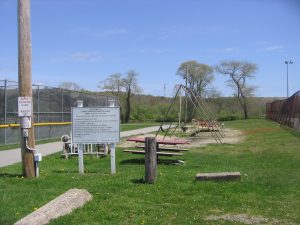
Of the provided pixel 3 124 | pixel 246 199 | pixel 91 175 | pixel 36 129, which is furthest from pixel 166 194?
pixel 36 129

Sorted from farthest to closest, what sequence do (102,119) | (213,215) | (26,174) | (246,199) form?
(102,119)
(26,174)
(246,199)
(213,215)

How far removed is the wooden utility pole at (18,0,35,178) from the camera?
10.6 m

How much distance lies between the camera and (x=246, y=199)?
804 cm

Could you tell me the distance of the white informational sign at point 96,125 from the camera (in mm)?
11484

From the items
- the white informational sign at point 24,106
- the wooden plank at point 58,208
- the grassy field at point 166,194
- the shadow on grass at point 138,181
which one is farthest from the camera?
the white informational sign at point 24,106

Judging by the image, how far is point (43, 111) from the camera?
2602cm

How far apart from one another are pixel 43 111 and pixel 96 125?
15108 millimetres

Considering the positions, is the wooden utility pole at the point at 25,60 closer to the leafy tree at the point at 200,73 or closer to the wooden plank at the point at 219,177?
the wooden plank at the point at 219,177

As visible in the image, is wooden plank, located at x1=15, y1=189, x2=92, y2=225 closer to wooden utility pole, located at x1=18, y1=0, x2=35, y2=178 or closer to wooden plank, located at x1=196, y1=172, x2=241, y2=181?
wooden plank, located at x1=196, y1=172, x2=241, y2=181

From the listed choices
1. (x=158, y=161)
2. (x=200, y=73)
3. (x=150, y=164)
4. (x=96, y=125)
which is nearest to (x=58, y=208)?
(x=150, y=164)

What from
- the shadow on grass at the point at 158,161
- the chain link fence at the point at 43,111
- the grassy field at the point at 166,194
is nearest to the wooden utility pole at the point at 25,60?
the grassy field at the point at 166,194

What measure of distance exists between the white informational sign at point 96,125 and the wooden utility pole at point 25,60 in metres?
1.30

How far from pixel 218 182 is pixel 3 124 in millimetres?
14467

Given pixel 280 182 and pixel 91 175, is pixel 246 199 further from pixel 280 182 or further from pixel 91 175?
pixel 91 175
